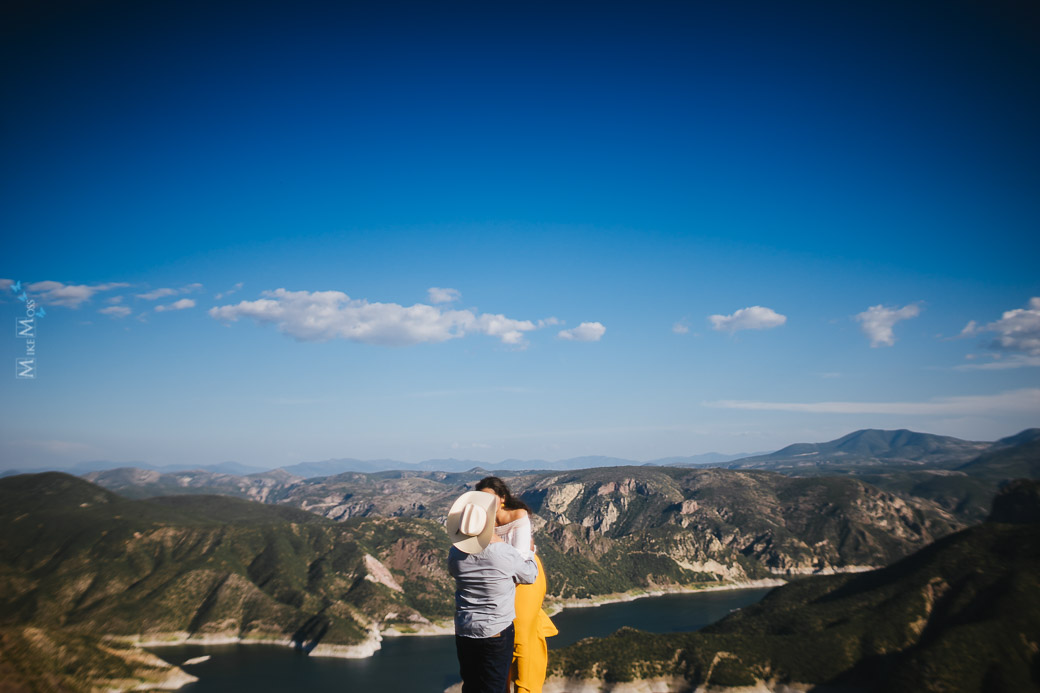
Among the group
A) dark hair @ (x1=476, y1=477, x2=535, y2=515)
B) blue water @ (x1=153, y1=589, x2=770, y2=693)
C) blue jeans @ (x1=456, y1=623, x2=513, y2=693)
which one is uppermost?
dark hair @ (x1=476, y1=477, x2=535, y2=515)

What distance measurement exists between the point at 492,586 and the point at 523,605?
796 millimetres

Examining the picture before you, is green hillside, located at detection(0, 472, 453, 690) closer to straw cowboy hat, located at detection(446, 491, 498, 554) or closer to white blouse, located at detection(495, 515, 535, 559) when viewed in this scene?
white blouse, located at detection(495, 515, 535, 559)

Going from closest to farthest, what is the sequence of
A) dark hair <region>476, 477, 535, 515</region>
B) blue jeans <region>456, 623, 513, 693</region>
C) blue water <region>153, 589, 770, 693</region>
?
1. blue jeans <region>456, 623, 513, 693</region>
2. dark hair <region>476, 477, 535, 515</region>
3. blue water <region>153, 589, 770, 693</region>

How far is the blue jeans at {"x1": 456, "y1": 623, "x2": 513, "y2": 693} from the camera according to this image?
21.0 ft

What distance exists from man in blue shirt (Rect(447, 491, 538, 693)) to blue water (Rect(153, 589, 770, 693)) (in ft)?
417

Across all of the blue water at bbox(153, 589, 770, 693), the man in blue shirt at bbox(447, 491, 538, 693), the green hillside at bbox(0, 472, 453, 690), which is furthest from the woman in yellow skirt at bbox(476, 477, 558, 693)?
the green hillside at bbox(0, 472, 453, 690)

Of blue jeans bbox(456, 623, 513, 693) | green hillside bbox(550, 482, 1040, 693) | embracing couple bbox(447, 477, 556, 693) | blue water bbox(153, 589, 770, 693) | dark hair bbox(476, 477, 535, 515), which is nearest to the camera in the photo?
embracing couple bbox(447, 477, 556, 693)

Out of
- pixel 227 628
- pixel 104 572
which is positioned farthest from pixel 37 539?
pixel 227 628

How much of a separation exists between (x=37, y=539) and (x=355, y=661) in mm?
125547

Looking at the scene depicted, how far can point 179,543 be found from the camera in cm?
18862

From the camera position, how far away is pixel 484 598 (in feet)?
20.9

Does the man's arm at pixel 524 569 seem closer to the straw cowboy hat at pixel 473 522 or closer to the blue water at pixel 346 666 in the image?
the straw cowboy hat at pixel 473 522

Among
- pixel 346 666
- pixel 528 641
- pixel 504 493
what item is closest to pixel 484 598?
pixel 528 641

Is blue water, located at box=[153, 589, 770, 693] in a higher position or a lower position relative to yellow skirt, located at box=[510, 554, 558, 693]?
lower
